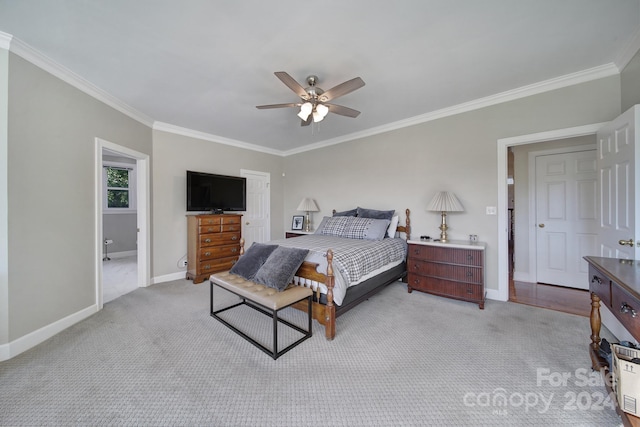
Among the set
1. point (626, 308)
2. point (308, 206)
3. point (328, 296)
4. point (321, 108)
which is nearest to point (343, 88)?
point (321, 108)

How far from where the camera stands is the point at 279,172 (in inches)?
224

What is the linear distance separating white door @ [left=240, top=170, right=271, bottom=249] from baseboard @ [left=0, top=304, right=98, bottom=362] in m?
2.65

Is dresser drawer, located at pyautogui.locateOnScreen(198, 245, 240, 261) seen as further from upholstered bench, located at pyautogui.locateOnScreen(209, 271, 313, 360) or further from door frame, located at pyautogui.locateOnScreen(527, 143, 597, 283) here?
door frame, located at pyautogui.locateOnScreen(527, 143, 597, 283)

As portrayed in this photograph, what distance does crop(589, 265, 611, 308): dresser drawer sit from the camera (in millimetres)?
1422

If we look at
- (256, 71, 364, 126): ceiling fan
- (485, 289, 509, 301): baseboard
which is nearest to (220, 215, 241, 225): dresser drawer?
(256, 71, 364, 126): ceiling fan

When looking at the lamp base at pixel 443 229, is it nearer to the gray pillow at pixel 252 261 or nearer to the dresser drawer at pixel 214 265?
the gray pillow at pixel 252 261

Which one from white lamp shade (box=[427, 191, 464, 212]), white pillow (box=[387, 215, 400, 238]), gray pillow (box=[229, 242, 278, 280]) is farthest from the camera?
white pillow (box=[387, 215, 400, 238])

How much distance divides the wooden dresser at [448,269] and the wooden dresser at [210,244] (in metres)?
2.92

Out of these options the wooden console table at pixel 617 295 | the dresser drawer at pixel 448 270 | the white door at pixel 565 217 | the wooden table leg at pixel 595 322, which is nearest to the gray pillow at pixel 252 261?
the dresser drawer at pixel 448 270

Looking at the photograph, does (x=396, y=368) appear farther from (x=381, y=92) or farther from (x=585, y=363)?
(x=381, y=92)

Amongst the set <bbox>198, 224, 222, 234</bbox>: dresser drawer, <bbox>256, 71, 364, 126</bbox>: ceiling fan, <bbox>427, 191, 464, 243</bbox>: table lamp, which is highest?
<bbox>256, 71, 364, 126</bbox>: ceiling fan

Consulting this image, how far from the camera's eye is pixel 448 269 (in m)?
3.05

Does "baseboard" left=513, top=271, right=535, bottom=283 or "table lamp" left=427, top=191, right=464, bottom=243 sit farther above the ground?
"table lamp" left=427, top=191, right=464, bottom=243

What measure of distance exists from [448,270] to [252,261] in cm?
241
